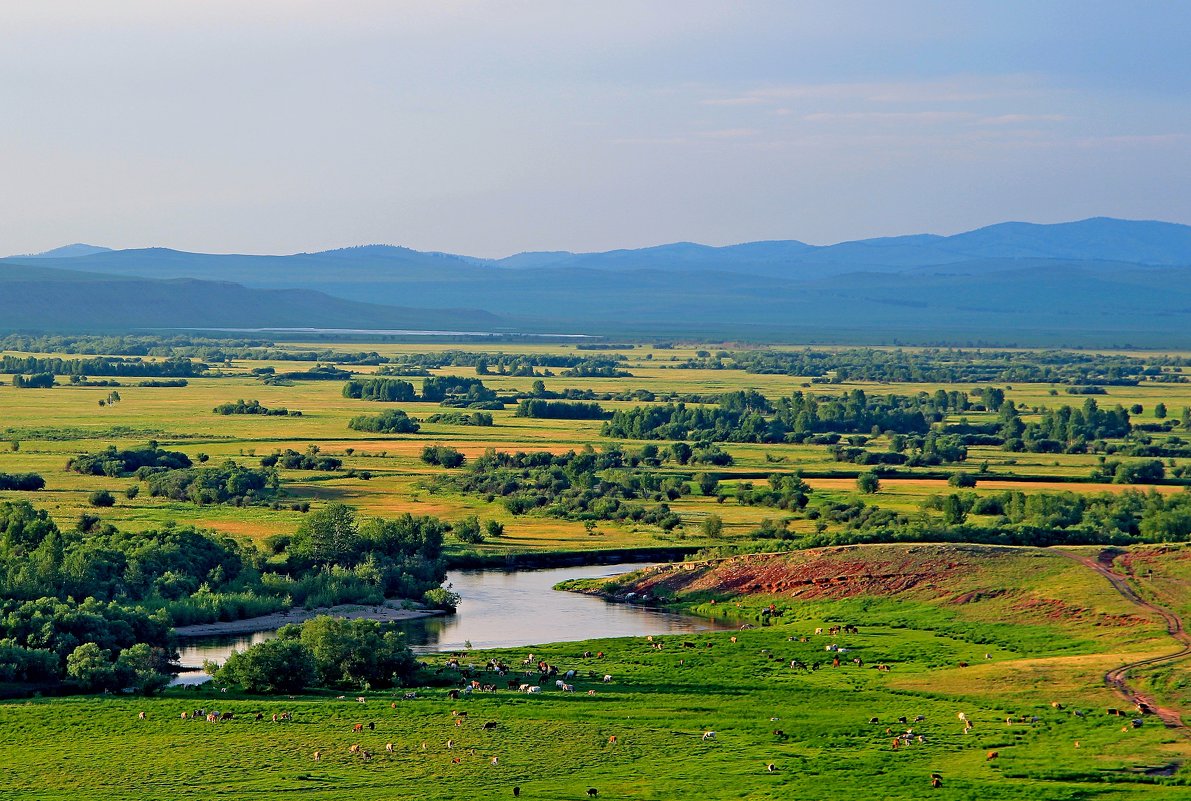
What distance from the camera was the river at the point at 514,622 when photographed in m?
47.1

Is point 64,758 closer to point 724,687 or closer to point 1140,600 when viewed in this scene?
point 724,687

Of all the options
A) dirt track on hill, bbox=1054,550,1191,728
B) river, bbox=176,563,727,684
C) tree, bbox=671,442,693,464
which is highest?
tree, bbox=671,442,693,464

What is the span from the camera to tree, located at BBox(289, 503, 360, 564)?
185 feet

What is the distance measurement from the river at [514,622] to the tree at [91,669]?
2705 millimetres

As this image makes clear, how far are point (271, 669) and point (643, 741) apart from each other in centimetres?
893

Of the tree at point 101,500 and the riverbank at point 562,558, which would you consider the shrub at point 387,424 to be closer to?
the tree at point 101,500

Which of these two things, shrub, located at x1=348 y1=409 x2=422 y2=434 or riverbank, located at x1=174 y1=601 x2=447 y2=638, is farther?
shrub, located at x1=348 y1=409 x2=422 y2=434

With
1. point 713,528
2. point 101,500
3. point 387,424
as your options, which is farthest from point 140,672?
point 387,424

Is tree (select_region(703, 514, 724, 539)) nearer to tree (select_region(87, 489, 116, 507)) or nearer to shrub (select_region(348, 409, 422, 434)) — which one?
tree (select_region(87, 489, 116, 507))

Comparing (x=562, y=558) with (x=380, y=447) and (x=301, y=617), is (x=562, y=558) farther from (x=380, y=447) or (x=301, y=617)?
→ (x=380, y=447)

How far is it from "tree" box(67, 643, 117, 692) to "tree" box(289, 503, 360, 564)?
15.8 m

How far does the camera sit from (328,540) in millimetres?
56719

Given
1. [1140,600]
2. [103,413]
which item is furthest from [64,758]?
[103,413]

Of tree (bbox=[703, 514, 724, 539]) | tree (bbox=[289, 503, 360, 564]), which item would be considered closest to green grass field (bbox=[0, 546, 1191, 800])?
tree (bbox=[289, 503, 360, 564])
